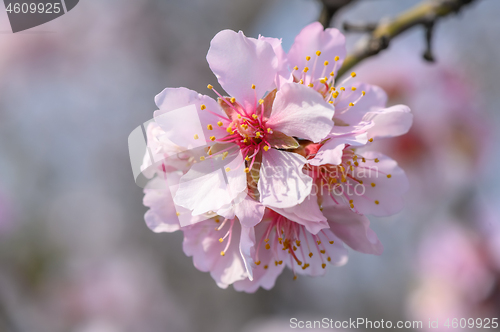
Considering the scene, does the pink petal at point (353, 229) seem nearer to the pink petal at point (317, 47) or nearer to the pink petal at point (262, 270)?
the pink petal at point (262, 270)

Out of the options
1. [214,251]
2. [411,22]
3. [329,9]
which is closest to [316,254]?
[214,251]

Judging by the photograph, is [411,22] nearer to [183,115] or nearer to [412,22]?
[412,22]

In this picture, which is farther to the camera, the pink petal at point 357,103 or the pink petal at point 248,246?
the pink petal at point 357,103

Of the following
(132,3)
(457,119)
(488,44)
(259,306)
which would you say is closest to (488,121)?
(457,119)

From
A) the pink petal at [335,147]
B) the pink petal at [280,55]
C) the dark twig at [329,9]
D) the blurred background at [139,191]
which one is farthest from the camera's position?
the blurred background at [139,191]

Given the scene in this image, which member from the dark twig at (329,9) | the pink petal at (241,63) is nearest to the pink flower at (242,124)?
the pink petal at (241,63)

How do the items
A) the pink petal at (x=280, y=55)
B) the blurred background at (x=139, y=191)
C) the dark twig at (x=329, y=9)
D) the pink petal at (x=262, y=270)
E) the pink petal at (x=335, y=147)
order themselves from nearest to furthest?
1. the pink petal at (x=335, y=147)
2. the pink petal at (x=280, y=55)
3. the pink petal at (x=262, y=270)
4. the dark twig at (x=329, y=9)
5. the blurred background at (x=139, y=191)
